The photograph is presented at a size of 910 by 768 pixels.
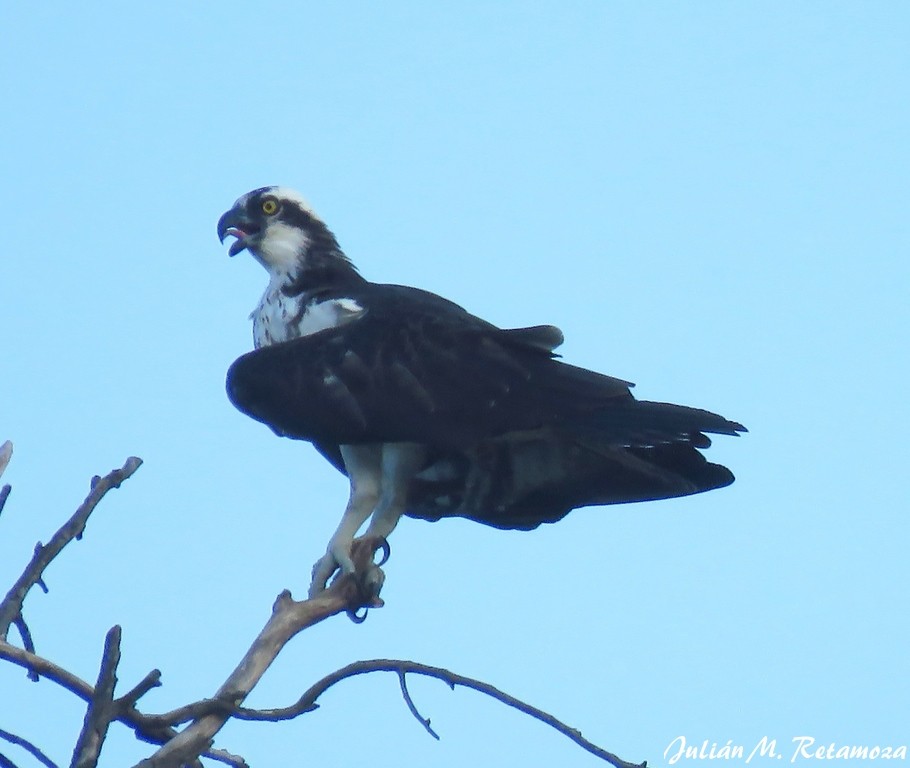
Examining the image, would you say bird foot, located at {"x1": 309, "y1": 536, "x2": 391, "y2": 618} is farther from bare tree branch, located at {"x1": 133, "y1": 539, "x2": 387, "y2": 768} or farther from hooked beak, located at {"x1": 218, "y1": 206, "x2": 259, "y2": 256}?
hooked beak, located at {"x1": 218, "y1": 206, "x2": 259, "y2": 256}

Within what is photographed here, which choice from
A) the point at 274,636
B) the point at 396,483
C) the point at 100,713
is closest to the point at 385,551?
the point at 396,483

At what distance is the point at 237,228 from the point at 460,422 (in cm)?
193

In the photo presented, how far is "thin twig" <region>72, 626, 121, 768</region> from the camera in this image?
2.81 metres

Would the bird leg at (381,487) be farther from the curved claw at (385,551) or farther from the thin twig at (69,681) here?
the thin twig at (69,681)

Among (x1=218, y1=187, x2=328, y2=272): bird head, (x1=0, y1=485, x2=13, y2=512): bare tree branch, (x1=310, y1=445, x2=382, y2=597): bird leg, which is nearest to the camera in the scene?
(x1=0, y1=485, x2=13, y2=512): bare tree branch

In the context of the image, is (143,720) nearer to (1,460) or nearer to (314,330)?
(1,460)

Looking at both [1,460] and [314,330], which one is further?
[314,330]

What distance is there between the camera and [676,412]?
4.62m

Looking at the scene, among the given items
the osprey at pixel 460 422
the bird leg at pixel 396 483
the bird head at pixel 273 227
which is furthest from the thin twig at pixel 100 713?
the bird head at pixel 273 227

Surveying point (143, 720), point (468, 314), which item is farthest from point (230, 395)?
point (143, 720)

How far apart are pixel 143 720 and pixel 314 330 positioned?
244cm

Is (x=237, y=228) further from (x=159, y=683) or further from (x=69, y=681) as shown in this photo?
(x=159, y=683)

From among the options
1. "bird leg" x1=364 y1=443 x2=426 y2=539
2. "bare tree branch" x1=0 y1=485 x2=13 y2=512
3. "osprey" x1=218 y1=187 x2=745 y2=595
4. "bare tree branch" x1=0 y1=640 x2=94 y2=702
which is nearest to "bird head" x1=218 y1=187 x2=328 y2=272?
"osprey" x1=218 y1=187 x2=745 y2=595

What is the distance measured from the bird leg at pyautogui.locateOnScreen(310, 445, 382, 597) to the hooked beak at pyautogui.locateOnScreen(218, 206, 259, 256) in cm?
137
